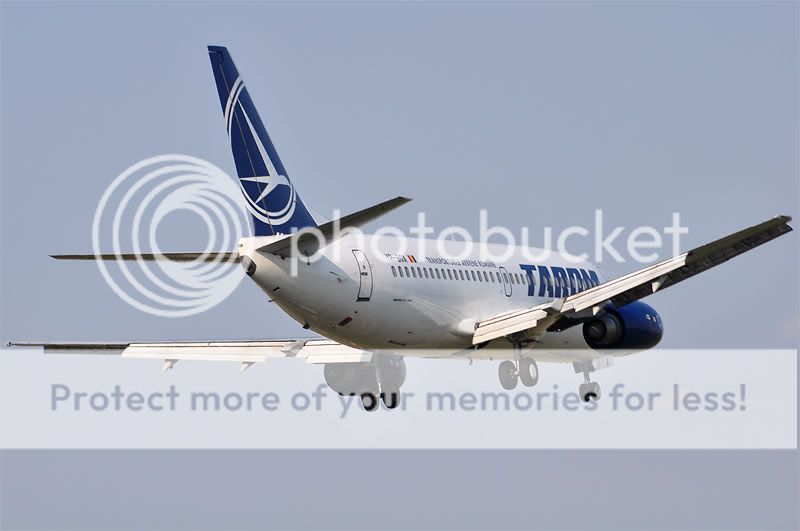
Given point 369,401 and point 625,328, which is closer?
point 625,328

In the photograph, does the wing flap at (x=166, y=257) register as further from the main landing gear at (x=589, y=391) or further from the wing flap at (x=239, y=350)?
the main landing gear at (x=589, y=391)

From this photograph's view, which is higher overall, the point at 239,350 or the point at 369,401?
the point at 239,350

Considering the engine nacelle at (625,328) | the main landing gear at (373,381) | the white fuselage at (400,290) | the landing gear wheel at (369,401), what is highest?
the white fuselage at (400,290)

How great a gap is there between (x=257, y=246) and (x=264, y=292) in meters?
1.57

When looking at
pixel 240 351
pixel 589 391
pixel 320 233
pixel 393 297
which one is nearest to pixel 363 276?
pixel 393 297

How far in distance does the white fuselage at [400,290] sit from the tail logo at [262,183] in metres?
0.92

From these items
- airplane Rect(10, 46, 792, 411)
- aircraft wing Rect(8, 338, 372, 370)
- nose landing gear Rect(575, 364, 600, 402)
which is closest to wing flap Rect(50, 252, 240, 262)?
airplane Rect(10, 46, 792, 411)

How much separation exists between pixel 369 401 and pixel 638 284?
10.3 metres

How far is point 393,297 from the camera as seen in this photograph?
47062 millimetres

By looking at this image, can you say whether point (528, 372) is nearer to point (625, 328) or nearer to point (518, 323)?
point (518, 323)

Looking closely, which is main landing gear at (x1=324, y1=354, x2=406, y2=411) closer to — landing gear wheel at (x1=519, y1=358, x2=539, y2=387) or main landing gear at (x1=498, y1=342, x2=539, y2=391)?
main landing gear at (x1=498, y1=342, x2=539, y2=391)

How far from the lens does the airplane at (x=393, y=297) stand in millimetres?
44188

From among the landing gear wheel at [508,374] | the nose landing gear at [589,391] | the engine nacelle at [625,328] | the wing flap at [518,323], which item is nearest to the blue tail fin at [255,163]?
the wing flap at [518,323]

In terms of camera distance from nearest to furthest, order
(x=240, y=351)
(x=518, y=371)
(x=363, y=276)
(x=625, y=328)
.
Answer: (x=363, y=276) < (x=518, y=371) < (x=625, y=328) < (x=240, y=351)
